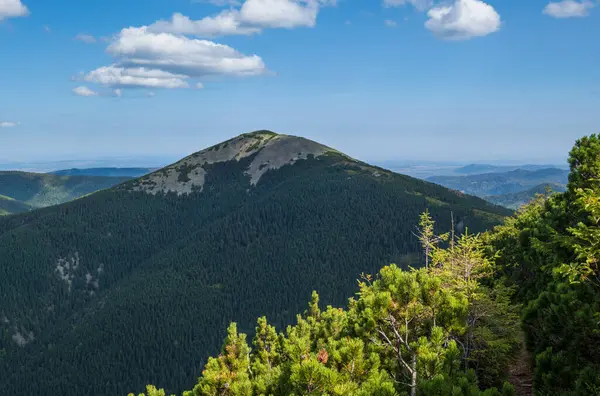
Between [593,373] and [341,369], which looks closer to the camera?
[593,373]

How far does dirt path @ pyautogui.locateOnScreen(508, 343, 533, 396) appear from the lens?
81.0 ft

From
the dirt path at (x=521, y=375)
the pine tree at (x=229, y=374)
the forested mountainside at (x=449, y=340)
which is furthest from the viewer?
the dirt path at (x=521, y=375)

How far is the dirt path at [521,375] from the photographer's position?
2469 centimetres

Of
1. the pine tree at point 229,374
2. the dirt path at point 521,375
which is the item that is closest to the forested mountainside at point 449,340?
the pine tree at point 229,374

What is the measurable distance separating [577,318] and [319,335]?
79.7 feet

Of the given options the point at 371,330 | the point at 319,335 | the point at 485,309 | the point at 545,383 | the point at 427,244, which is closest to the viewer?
Answer: the point at 545,383

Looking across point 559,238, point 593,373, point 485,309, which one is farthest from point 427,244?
point 593,373

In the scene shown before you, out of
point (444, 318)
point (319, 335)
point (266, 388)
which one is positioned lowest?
point (319, 335)

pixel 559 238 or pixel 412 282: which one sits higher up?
pixel 559 238

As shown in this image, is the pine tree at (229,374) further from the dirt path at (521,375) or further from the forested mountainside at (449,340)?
the dirt path at (521,375)

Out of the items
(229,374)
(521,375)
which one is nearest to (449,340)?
(521,375)

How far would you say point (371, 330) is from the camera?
17578 mm

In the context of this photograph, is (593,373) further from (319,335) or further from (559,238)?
(319,335)

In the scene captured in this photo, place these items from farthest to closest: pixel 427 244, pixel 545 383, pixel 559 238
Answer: pixel 427 244 < pixel 559 238 < pixel 545 383
